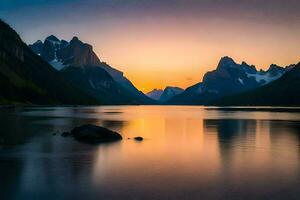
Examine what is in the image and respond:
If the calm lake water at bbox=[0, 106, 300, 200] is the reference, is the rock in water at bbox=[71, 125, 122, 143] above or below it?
above

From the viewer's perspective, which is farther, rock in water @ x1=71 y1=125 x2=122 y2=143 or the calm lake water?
rock in water @ x1=71 y1=125 x2=122 y2=143

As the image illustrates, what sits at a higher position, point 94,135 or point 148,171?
point 94,135

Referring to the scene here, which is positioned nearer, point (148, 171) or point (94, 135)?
point (148, 171)

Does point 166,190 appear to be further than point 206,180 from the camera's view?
No

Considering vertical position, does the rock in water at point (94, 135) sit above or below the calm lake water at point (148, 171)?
above

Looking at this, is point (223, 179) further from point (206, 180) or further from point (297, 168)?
point (297, 168)

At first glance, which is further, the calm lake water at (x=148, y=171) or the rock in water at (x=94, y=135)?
the rock in water at (x=94, y=135)

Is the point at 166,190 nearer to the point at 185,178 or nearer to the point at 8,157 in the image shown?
the point at 185,178

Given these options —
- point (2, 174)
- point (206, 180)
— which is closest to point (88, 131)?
point (2, 174)

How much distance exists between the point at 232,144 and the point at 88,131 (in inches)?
1005

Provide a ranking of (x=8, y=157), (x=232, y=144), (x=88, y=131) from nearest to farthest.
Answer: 1. (x=8, y=157)
2. (x=232, y=144)
3. (x=88, y=131)

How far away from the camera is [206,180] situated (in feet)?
115

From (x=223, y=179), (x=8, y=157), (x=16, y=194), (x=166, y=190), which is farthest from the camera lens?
(x=8, y=157)

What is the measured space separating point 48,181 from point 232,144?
39.2 m
